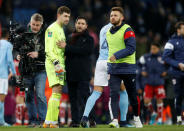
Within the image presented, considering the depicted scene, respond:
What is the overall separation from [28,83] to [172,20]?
44.9 feet

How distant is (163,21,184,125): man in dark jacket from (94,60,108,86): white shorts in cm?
207

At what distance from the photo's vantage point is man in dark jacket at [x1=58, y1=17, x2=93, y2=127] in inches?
431

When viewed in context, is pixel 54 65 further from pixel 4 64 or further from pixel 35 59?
pixel 4 64

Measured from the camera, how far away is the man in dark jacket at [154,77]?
624 inches

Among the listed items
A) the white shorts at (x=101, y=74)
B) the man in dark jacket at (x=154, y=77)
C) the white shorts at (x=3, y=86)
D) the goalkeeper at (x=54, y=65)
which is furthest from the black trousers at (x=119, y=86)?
the man in dark jacket at (x=154, y=77)

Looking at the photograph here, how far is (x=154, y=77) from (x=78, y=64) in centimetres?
536

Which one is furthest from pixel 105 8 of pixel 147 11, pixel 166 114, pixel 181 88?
pixel 181 88

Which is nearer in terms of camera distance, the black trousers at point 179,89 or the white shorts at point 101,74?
the white shorts at point 101,74

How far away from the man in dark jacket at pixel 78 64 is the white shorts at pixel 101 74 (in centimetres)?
22

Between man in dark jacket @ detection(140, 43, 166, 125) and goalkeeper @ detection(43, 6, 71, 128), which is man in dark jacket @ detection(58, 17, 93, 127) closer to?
goalkeeper @ detection(43, 6, 71, 128)

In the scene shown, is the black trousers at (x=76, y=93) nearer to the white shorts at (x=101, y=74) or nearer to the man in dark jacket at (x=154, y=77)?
the white shorts at (x=101, y=74)

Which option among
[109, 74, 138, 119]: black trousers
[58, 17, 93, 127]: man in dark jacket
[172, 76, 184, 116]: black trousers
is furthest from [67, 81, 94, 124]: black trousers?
[172, 76, 184, 116]: black trousers

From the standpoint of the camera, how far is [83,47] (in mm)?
10984

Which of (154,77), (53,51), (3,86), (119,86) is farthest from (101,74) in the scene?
(154,77)
